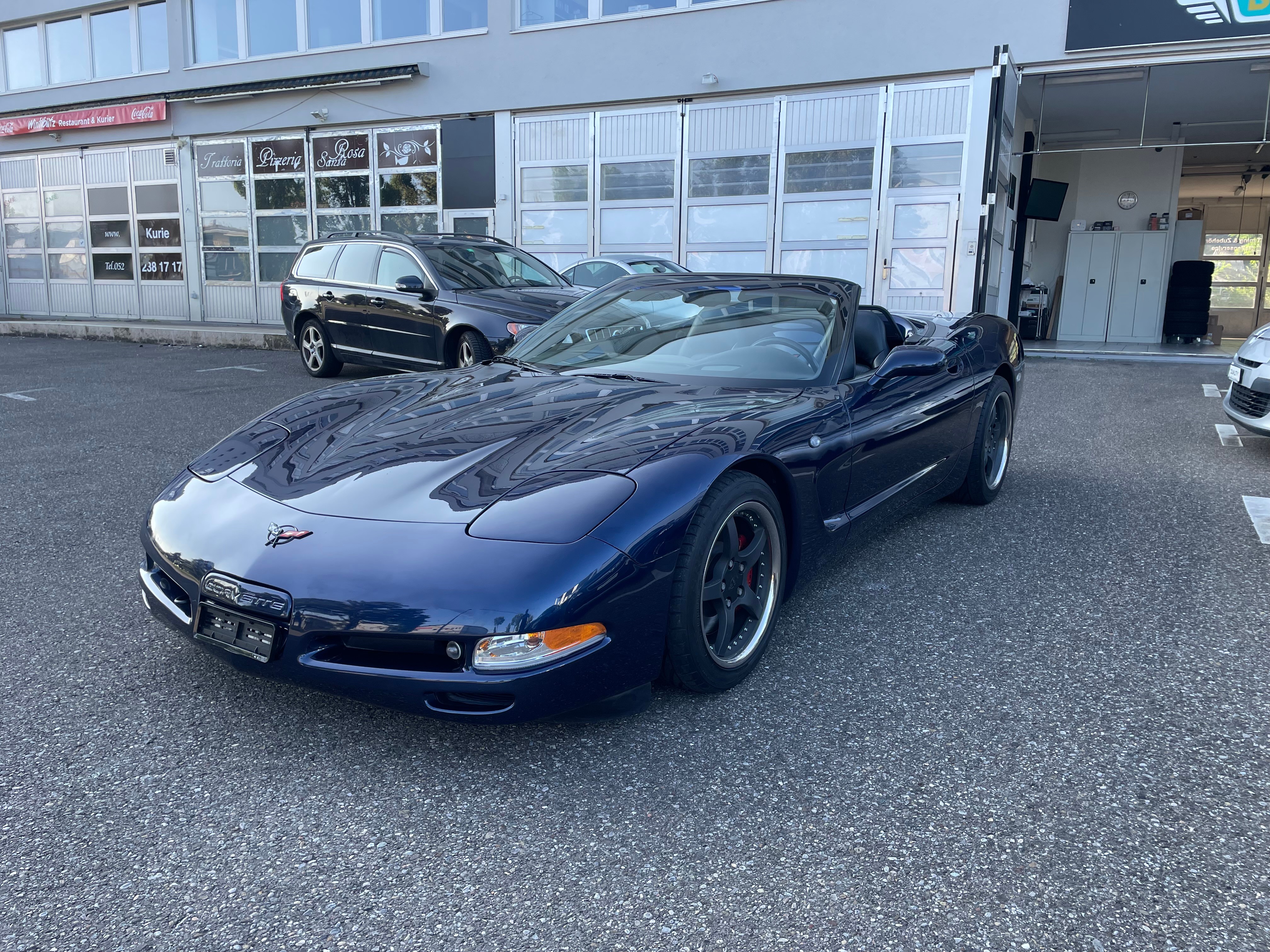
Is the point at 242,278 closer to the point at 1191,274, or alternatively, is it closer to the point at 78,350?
the point at 78,350

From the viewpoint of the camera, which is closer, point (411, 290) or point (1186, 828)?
point (1186, 828)

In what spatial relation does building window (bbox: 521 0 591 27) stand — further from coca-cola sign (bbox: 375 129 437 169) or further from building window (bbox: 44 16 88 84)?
building window (bbox: 44 16 88 84)

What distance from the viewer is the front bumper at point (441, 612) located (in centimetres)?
218

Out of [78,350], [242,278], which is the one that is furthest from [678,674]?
[242,278]

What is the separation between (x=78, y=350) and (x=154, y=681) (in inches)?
526

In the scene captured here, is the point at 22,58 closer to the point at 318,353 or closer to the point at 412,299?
the point at 318,353

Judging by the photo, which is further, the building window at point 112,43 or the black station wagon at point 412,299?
the building window at point 112,43

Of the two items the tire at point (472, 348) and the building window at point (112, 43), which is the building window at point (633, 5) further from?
the building window at point (112, 43)

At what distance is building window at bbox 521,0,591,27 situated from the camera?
14.3 m

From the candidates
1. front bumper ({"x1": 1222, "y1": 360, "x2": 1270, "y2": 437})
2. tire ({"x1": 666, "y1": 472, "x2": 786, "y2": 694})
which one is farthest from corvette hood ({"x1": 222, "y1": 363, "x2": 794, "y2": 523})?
front bumper ({"x1": 1222, "y1": 360, "x2": 1270, "y2": 437})

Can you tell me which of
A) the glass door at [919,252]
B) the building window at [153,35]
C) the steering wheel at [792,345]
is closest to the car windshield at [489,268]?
the glass door at [919,252]

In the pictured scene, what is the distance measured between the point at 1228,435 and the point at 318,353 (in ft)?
28.0

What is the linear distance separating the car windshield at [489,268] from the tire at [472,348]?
1.98 ft

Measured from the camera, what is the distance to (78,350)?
14102 mm
